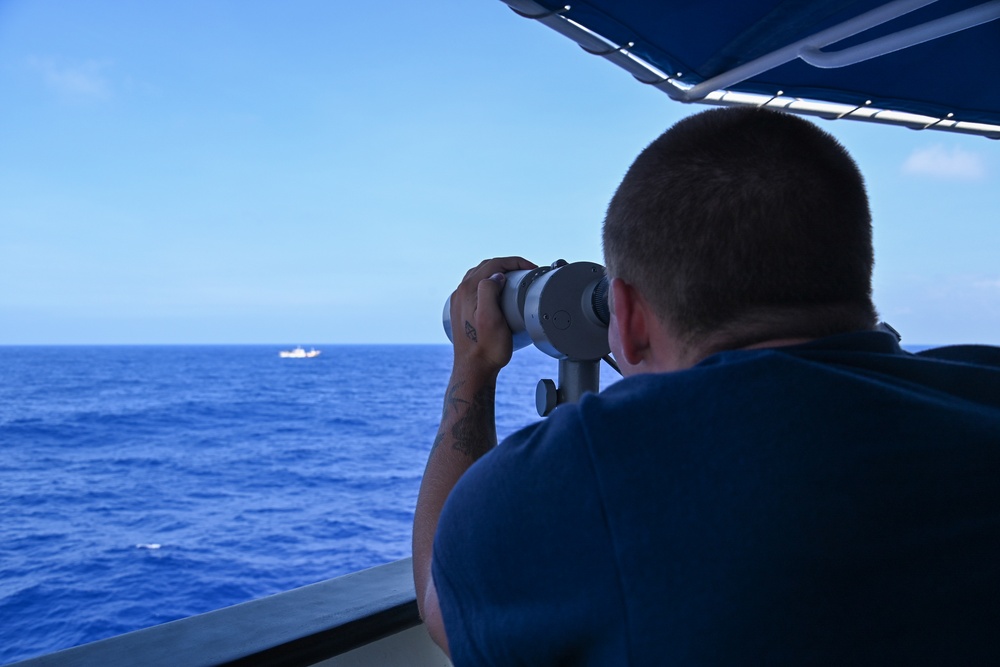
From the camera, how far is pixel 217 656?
0.97 metres

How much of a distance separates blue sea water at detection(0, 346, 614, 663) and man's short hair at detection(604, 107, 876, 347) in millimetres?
550

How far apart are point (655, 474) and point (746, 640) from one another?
0.11m

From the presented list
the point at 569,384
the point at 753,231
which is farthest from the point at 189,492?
the point at 753,231

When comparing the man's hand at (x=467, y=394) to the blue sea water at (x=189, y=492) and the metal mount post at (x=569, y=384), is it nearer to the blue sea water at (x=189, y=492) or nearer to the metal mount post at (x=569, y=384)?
the metal mount post at (x=569, y=384)

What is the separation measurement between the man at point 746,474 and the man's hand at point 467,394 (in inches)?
7.3

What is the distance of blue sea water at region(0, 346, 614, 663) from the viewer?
1034 centimetres

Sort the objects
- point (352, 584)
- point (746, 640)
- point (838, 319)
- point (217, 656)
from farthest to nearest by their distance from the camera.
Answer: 1. point (352, 584)
2. point (217, 656)
3. point (838, 319)
4. point (746, 640)

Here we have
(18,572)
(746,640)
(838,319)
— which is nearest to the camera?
(746,640)

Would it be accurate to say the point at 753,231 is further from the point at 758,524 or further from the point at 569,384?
the point at 569,384

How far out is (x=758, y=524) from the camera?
0.41 m

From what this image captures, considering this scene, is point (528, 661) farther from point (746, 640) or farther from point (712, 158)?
point (712, 158)

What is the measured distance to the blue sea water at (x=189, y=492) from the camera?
33.9 ft

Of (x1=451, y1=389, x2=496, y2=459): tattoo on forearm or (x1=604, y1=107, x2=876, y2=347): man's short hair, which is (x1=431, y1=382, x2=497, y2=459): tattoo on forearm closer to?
(x1=451, y1=389, x2=496, y2=459): tattoo on forearm

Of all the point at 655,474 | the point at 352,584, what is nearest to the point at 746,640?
the point at 655,474
